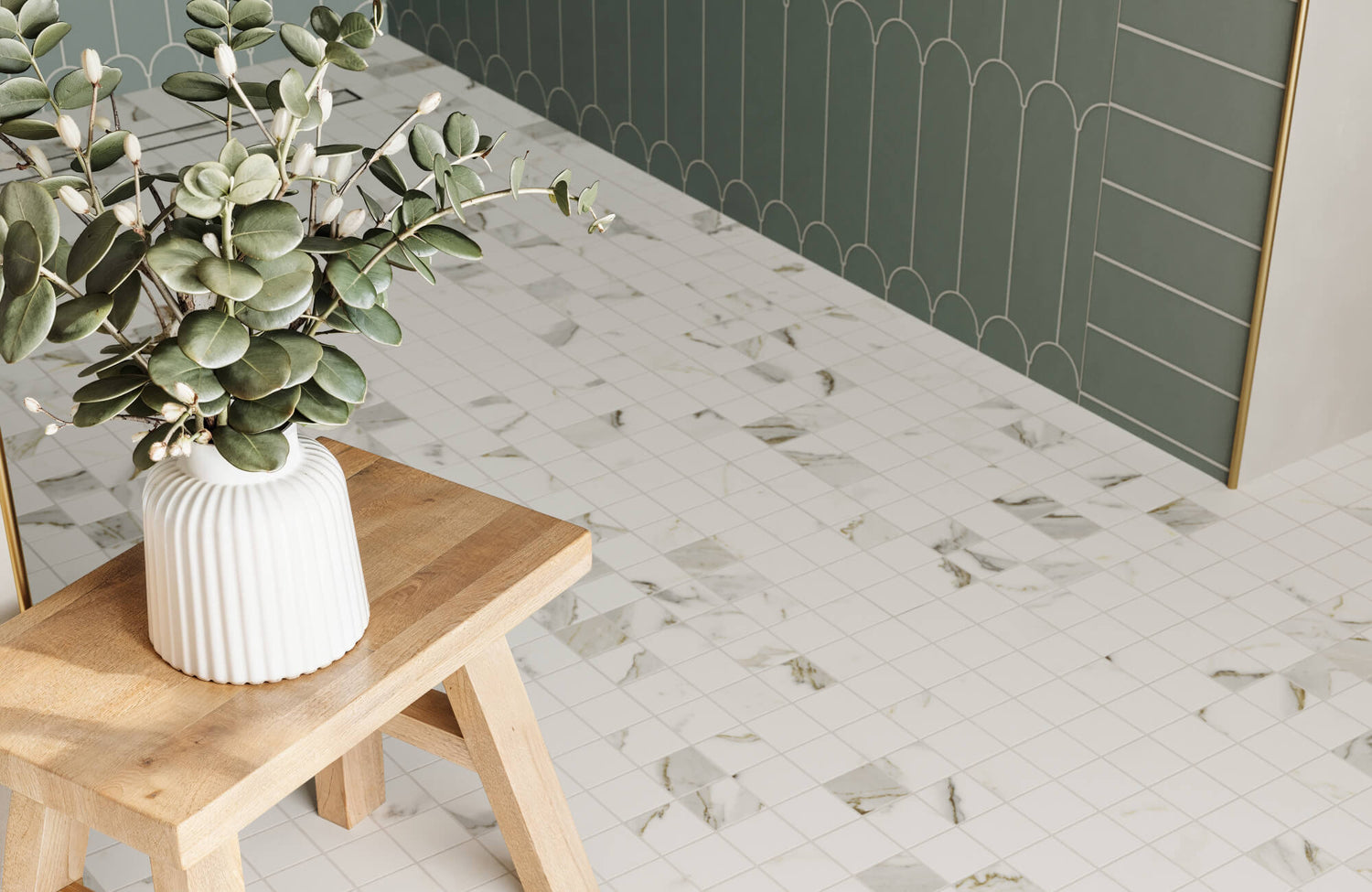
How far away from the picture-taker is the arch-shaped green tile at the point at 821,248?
306 cm

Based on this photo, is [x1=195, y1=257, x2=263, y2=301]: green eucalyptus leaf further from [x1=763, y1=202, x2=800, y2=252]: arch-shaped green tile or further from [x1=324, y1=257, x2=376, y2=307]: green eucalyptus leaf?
[x1=763, y1=202, x2=800, y2=252]: arch-shaped green tile

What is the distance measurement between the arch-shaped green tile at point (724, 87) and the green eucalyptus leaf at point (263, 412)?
2.10 m

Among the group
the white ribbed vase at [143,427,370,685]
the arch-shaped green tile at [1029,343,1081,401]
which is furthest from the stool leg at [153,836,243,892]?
the arch-shaped green tile at [1029,343,1081,401]

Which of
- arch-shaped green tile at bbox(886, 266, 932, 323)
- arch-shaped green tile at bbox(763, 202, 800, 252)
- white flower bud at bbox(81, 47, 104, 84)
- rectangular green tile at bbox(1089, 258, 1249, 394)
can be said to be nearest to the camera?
white flower bud at bbox(81, 47, 104, 84)

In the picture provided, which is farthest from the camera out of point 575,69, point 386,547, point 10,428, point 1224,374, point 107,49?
point 107,49

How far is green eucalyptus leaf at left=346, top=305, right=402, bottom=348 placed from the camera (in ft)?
4.00

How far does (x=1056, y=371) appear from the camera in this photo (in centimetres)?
268

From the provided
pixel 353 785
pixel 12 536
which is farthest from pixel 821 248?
pixel 12 536

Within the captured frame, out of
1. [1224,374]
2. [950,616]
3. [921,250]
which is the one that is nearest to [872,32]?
[921,250]

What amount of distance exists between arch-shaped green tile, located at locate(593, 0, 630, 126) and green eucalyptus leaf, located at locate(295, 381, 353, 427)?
7.59ft

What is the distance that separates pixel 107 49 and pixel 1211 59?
8.87 feet

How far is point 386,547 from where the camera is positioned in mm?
1468

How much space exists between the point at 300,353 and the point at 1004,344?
1.81m

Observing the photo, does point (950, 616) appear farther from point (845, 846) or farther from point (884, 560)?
point (845, 846)
